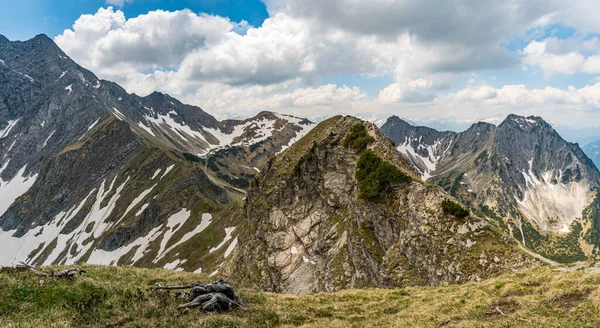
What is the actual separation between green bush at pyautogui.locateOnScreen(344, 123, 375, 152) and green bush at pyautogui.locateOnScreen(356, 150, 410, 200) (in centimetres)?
374

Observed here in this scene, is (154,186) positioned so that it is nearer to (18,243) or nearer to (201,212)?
(201,212)

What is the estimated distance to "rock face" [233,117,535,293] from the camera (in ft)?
124

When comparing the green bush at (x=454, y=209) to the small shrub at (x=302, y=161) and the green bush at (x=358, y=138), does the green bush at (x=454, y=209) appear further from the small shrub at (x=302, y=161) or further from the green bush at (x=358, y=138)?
the small shrub at (x=302, y=161)

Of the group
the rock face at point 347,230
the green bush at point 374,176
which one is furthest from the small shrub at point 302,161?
the green bush at point 374,176

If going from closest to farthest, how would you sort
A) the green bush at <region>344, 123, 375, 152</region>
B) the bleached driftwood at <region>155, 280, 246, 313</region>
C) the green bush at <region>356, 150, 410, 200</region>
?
1. the bleached driftwood at <region>155, 280, 246, 313</region>
2. the green bush at <region>356, 150, 410, 200</region>
3. the green bush at <region>344, 123, 375, 152</region>

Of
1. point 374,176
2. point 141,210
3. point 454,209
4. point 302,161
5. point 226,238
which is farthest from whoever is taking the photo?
point 141,210

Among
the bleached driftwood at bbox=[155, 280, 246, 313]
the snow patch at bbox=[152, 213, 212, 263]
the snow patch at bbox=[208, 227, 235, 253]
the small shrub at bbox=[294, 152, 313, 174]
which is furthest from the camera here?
the snow patch at bbox=[152, 213, 212, 263]

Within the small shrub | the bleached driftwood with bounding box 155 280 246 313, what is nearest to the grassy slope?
the bleached driftwood with bounding box 155 280 246 313

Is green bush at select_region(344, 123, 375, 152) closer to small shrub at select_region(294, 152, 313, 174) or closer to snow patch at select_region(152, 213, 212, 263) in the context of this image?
small shrub at select_region(294, 152, 313, 174)

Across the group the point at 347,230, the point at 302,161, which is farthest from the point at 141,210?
the point at 347,230

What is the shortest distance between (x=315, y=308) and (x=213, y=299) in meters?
6.33

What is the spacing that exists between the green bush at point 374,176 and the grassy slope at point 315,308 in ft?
103

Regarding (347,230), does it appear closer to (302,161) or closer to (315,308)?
(302,161)

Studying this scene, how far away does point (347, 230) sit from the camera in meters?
59.5
